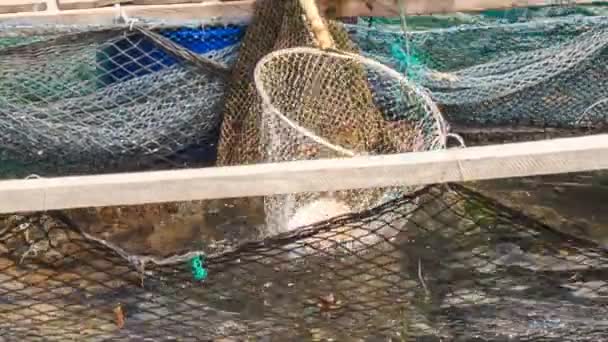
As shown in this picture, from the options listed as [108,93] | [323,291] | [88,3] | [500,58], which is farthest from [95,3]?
[500,58]

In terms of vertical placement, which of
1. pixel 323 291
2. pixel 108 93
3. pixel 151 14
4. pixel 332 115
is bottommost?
pixel 323 291

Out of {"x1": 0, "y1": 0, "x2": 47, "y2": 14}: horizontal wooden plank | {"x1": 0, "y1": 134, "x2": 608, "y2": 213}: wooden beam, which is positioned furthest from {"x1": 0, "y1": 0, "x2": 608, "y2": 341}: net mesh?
{"x1": 0, "y1": 0, "x2": 47, "y2": 14}: horizontal wooden plank

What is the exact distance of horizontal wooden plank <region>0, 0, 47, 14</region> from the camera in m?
4.99

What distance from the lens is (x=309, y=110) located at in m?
4.56

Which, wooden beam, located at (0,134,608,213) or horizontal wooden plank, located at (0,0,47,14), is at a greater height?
horizontal wooden plank, located at (0,0,47,14)

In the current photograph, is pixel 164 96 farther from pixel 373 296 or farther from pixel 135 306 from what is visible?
pixel 373 296

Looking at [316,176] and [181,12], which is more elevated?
[181,12]

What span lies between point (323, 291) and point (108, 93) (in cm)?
187

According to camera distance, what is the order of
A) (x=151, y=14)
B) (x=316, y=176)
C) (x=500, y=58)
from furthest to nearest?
(x=500, y=58) < (x=151, y=14) < (x=316, y=176)

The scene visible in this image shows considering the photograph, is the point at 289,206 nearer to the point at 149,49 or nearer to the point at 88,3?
the point at 149,49

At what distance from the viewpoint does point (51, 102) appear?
4.87 meters

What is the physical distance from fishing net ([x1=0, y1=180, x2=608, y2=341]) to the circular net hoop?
0.36m


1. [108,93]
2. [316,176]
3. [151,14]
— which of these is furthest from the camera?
[151,14]

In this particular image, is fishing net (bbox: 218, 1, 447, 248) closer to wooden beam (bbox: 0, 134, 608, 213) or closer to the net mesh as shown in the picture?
the net mesh
